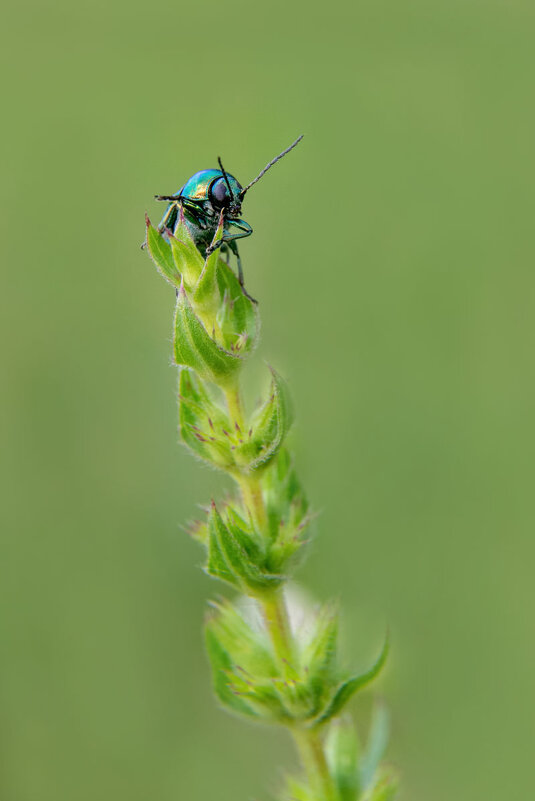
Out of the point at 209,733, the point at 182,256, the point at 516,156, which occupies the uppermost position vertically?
the point at 516,156

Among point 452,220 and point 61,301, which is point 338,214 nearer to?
point 452,220

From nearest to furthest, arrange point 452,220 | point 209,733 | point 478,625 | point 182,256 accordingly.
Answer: point 182,256, point 478,625, point 209,733, point 452,220

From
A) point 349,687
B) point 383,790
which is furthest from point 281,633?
point 383,790

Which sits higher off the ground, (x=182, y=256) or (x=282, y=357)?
(x=282, y=357)

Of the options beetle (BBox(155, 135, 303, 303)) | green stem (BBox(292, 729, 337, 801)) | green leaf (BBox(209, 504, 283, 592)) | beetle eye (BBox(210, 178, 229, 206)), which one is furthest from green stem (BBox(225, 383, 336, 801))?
beetle eye (BBox(210, 178, 229, 206))

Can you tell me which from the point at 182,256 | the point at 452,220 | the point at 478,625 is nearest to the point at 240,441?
the point at 182,256

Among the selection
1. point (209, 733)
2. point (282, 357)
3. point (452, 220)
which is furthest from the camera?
point (452, 220)

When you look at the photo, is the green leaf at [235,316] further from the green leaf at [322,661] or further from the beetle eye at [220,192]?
the green leaf at [322,661]

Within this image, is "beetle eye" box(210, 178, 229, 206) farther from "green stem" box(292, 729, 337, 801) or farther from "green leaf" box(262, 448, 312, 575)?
"green stem" box(292, 729, 337, 801)
